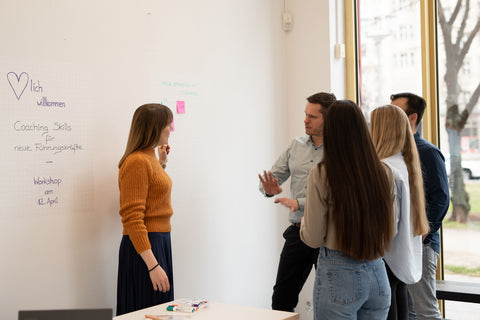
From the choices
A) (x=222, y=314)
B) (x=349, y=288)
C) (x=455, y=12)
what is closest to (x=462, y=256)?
(x=455, y=12)

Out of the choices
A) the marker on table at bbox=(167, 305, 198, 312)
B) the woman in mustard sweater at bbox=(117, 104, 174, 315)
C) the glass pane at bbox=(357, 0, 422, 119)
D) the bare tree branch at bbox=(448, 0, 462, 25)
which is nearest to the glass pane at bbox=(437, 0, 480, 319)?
the bare tree branch at bbox=(448, 0, 462, 25)

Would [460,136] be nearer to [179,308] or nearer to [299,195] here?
[299,195]

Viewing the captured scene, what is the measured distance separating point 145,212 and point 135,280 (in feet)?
1.23

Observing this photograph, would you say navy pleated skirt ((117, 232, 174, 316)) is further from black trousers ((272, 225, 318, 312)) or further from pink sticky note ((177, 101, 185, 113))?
pink sticky note ((177, 101, 185, 113))

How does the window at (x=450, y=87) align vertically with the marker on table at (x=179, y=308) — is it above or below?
above

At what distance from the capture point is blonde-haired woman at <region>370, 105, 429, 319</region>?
93.7 inches

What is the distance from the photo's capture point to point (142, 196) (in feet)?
8.93

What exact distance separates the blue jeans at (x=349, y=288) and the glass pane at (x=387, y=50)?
2.36 meters

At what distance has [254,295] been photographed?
413cm

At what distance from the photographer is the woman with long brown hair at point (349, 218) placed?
2049 millimetres

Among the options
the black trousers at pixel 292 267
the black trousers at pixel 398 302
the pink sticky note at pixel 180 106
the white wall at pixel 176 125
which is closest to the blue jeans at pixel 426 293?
the black trousers at pixel 398 302

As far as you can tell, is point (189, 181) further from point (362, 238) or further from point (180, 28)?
point (362, 238)

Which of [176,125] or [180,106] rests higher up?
[180,106]

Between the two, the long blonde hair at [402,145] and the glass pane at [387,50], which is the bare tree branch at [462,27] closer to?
the glass pane at [387,50]
